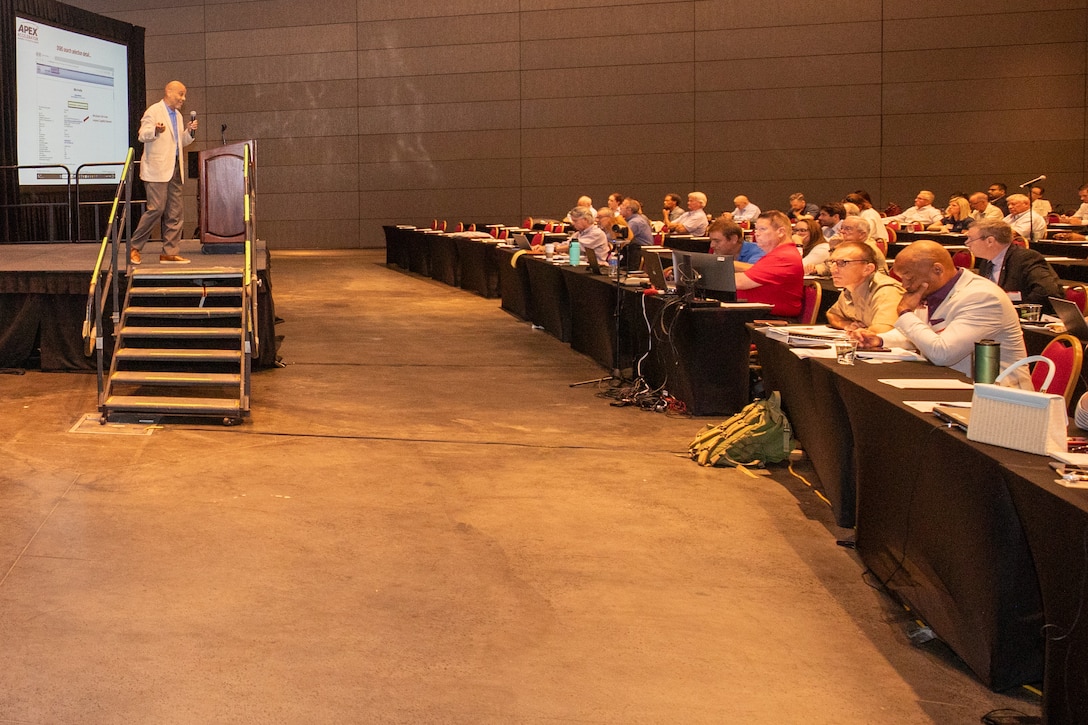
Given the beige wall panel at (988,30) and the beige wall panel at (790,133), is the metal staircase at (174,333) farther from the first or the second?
the beige wall panel at (988,30)

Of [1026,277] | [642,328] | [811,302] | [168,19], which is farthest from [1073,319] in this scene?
[168,19]

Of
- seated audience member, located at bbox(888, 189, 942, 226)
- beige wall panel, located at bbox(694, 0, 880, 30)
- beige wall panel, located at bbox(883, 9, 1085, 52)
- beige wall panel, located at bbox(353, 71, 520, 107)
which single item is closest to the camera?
seated audience member, located at bbox(888, 189, 942, 226)

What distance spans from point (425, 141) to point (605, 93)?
3.60m

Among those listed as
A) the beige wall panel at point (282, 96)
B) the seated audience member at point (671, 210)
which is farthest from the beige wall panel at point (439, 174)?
the seated audience member at point (671, 210)

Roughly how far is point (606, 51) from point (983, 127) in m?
6.66

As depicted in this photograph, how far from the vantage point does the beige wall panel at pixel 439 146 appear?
21.6 metres

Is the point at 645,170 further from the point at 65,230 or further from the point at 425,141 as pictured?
the point at 65,230

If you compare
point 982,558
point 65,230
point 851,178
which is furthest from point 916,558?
point 851,178

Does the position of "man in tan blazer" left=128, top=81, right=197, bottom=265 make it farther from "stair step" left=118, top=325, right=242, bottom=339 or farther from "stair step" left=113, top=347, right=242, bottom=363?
"stair step" left=113, top=347, right=242, bottom=363

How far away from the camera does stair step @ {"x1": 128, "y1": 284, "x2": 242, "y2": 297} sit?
7.94 meters

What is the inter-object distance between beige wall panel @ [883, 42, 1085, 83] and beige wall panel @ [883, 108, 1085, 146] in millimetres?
561

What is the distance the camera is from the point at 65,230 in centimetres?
1583

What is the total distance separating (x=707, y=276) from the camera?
6.96 meters

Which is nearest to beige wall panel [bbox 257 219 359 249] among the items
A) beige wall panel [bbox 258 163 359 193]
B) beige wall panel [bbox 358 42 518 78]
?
beige wall panel [bbox 258 163 359 193]
